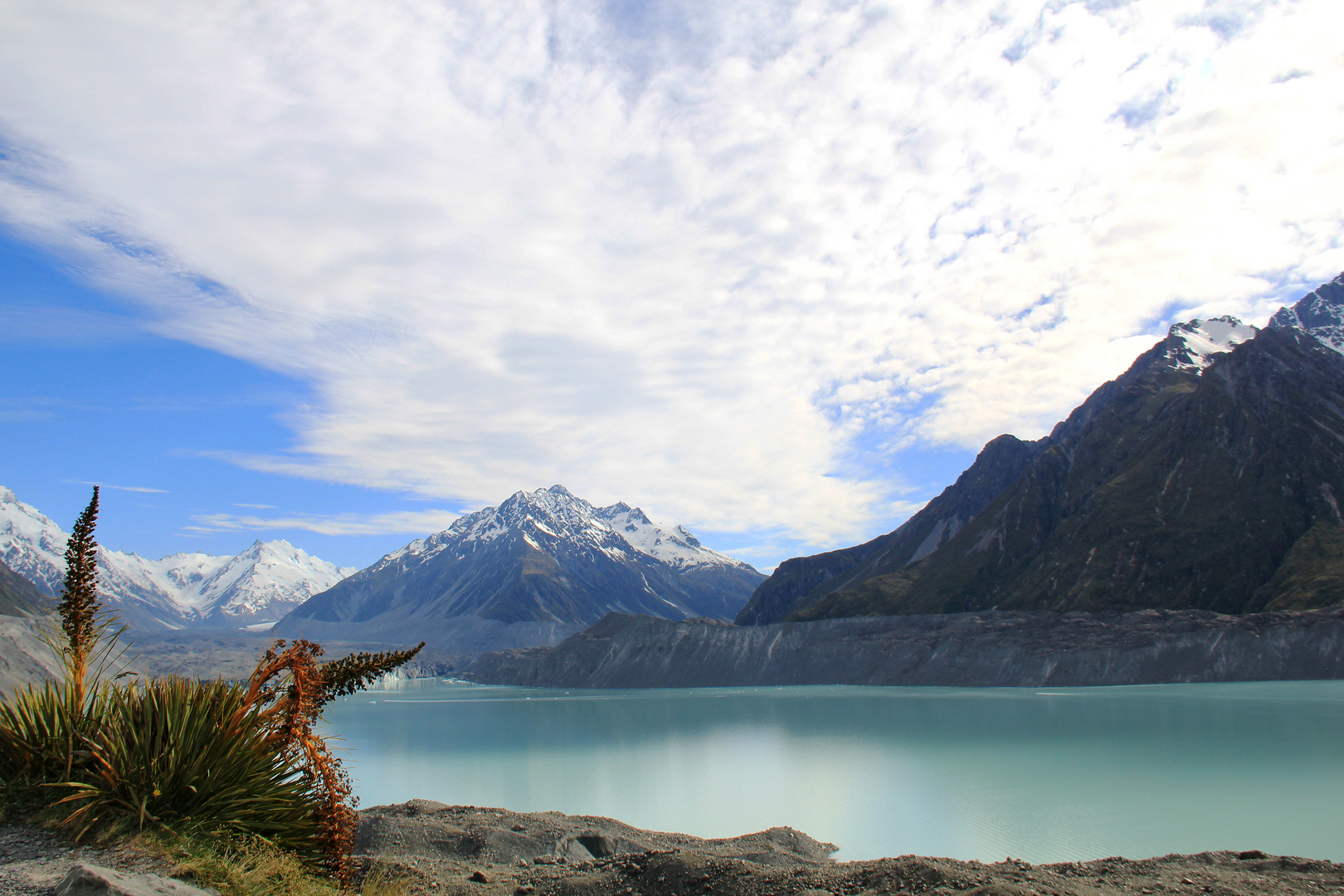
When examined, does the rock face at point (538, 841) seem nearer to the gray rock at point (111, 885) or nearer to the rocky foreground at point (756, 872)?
the rocky foreground at point (756, 872)

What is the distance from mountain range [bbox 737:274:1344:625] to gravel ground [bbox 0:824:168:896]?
13063 centimetres

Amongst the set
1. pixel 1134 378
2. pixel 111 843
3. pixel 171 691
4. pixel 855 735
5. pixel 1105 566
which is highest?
pixel 1134 378

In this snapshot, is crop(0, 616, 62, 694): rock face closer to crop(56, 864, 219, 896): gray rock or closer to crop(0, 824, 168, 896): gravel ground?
crop(0, 824, 168, 896): gravel ground

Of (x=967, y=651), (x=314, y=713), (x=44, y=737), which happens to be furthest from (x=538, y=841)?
(x=967, y=651)

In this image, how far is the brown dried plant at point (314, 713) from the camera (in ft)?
26.9

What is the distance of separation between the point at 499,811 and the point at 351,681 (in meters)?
22.3

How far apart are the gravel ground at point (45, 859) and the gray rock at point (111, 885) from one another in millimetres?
300

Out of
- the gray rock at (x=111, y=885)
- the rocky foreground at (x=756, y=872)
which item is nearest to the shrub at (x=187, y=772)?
the gray rock at (x=111, y=885)

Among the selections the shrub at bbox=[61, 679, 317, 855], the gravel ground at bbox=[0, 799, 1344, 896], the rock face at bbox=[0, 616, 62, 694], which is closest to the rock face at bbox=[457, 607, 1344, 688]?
the gravel ground at bbox=[0, 799, 1344, 896]

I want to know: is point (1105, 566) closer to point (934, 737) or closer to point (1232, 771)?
point (934, 737)

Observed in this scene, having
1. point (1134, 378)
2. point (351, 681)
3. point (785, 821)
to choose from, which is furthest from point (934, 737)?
point (1134, 378)

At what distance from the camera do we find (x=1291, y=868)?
48.7 feet

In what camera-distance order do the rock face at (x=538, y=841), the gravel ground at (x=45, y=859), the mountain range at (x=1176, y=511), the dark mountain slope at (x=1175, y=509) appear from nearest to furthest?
1. the gravel ground at (x=45, y=859)
2. the rock face at (x=538, y=841)
3. the mountain range at (x=1176, y=511)
4. the dark mountain slope at (x=1175, y=509)

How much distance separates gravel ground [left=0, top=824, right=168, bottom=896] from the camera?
6.56 m
